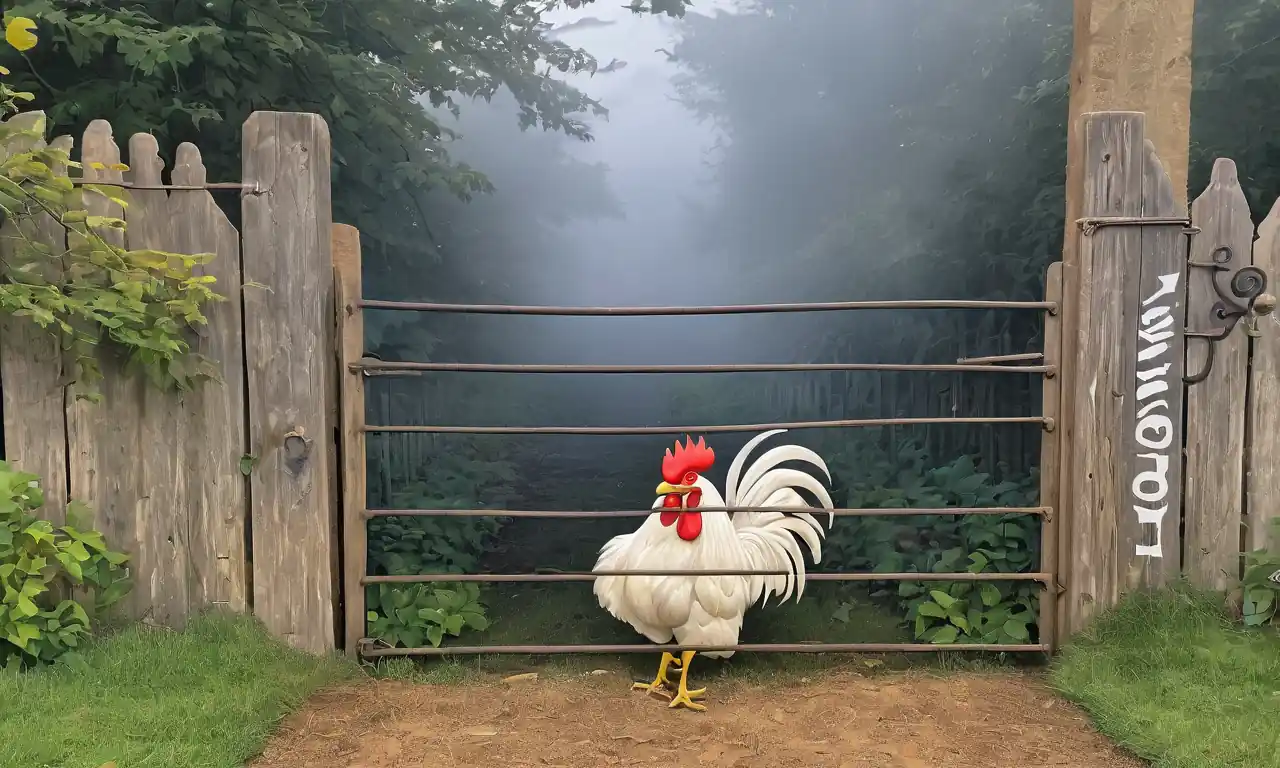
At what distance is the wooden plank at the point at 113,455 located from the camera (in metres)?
3.05

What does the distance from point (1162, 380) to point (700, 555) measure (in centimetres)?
184

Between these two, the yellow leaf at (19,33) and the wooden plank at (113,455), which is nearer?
the yellow leaf at (19,33)

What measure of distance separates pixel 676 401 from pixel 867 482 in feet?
4.28

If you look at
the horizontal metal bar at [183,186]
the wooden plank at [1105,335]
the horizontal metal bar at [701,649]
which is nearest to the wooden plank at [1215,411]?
the wooden plank at [1105,335]

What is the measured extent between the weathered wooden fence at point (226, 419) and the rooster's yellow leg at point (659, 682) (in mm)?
1218

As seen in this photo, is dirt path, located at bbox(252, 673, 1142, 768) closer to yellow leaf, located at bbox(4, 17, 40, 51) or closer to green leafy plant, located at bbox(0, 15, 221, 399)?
green leafy plant, located at bbox(0, 15, 221, 399)

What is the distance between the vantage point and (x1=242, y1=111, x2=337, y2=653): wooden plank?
3074 mm

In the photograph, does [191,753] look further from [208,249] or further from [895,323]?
[895,323]

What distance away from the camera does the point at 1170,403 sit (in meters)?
3.14

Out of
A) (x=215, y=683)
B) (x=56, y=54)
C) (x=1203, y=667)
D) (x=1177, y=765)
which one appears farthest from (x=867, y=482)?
(x=56, y=54)

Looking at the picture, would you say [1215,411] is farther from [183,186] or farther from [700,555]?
[183,186]

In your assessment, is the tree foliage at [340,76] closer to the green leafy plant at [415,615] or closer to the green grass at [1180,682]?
the green leafy plant at [415,615]

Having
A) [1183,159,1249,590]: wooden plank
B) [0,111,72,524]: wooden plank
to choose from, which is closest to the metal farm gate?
[1183,159,1249,590]: wooden plank

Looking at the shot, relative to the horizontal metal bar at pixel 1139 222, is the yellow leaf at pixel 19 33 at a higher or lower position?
higher
